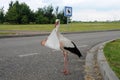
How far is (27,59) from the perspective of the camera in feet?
32.9

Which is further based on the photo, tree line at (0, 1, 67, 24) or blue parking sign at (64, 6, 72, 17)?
tree line at (0, 1, 67, 24)

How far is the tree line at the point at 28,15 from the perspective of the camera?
76406 mm

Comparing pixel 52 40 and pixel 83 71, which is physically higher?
pixel 52 40

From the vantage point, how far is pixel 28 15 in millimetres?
76875

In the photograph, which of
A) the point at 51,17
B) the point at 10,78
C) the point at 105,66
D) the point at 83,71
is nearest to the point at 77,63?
the point at 83,71

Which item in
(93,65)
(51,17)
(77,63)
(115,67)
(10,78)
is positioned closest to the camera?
(10,78)

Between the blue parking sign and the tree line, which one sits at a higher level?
the blue parking sign

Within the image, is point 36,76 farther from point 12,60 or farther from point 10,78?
point 12,60

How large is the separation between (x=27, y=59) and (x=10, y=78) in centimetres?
299

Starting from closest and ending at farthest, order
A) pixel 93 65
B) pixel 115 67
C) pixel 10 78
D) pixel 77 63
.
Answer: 1. pixel 10 78
2. pixel 115 67
3. pixel 93 65
4. pixel 77 63

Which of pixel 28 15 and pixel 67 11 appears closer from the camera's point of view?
pixel 67 11

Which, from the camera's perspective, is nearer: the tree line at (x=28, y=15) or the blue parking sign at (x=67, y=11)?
the blue parking sign at (x=67, y=11)

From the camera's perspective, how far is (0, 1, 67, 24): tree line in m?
76.4

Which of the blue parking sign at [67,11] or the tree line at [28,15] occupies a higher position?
the blue parking sign at [67,11]
